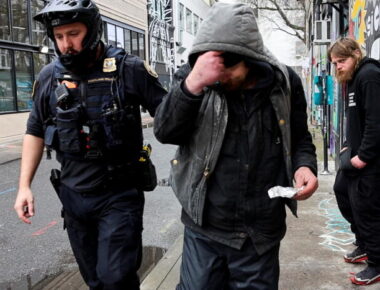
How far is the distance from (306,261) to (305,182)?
7.07ft

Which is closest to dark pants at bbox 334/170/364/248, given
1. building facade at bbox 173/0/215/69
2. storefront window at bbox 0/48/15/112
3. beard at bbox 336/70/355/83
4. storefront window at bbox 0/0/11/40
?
beard at bbox 336/70/355/83

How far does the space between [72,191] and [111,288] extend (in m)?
0.60

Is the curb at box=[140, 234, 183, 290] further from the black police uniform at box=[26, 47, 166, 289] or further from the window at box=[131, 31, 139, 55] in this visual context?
the window at box=[131, 31, 139, 55]

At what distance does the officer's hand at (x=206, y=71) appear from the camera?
1714 mm

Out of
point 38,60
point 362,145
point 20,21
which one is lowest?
point 362,145

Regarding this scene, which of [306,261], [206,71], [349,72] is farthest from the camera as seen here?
[306,261]

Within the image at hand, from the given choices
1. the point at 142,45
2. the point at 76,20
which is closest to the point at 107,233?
the point at 76,20

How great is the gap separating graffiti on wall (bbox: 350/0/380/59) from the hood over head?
299 cm

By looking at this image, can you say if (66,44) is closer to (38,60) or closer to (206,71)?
(206,71)

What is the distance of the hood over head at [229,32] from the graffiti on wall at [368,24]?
9.83ft

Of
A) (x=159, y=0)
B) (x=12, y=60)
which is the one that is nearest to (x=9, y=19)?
(x=12, y=60)

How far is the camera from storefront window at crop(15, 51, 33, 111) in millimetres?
16672

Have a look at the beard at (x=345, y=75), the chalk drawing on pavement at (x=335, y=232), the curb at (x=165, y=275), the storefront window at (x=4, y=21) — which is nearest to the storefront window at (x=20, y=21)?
the storefront window at (x=4, y=21)

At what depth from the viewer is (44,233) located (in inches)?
207
